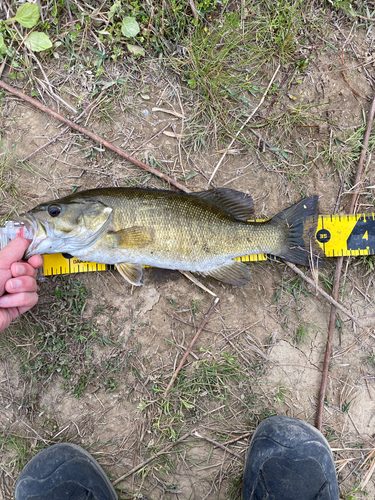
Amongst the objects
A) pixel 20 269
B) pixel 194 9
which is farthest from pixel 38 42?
pixel 20 269

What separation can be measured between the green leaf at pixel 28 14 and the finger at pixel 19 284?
2430 mm

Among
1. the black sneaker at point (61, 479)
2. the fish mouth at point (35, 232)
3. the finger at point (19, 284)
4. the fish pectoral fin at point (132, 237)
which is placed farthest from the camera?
the black sneaker at point (61, 479)

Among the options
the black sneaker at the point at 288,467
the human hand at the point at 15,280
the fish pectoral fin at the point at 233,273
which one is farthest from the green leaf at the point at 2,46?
the black sneaker at the point at 288,467

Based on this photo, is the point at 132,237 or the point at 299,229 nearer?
the point at 132,237

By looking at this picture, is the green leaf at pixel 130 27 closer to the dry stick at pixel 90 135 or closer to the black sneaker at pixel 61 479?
the dry stick at pixel 90 135

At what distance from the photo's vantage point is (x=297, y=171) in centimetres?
344

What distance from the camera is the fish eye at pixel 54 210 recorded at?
9.04 ft

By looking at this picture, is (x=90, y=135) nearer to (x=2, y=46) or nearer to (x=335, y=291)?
(x=2, y=46)

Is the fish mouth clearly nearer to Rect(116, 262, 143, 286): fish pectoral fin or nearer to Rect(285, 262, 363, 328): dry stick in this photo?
Rect(116, 262, 143, 286): fish pectoral fin

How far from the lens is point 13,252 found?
105 inches

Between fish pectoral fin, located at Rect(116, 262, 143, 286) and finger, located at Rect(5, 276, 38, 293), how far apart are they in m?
0.74

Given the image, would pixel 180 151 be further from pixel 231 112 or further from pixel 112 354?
pixel 112 354

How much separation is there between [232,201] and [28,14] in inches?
103

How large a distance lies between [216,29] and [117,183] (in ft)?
5.99
